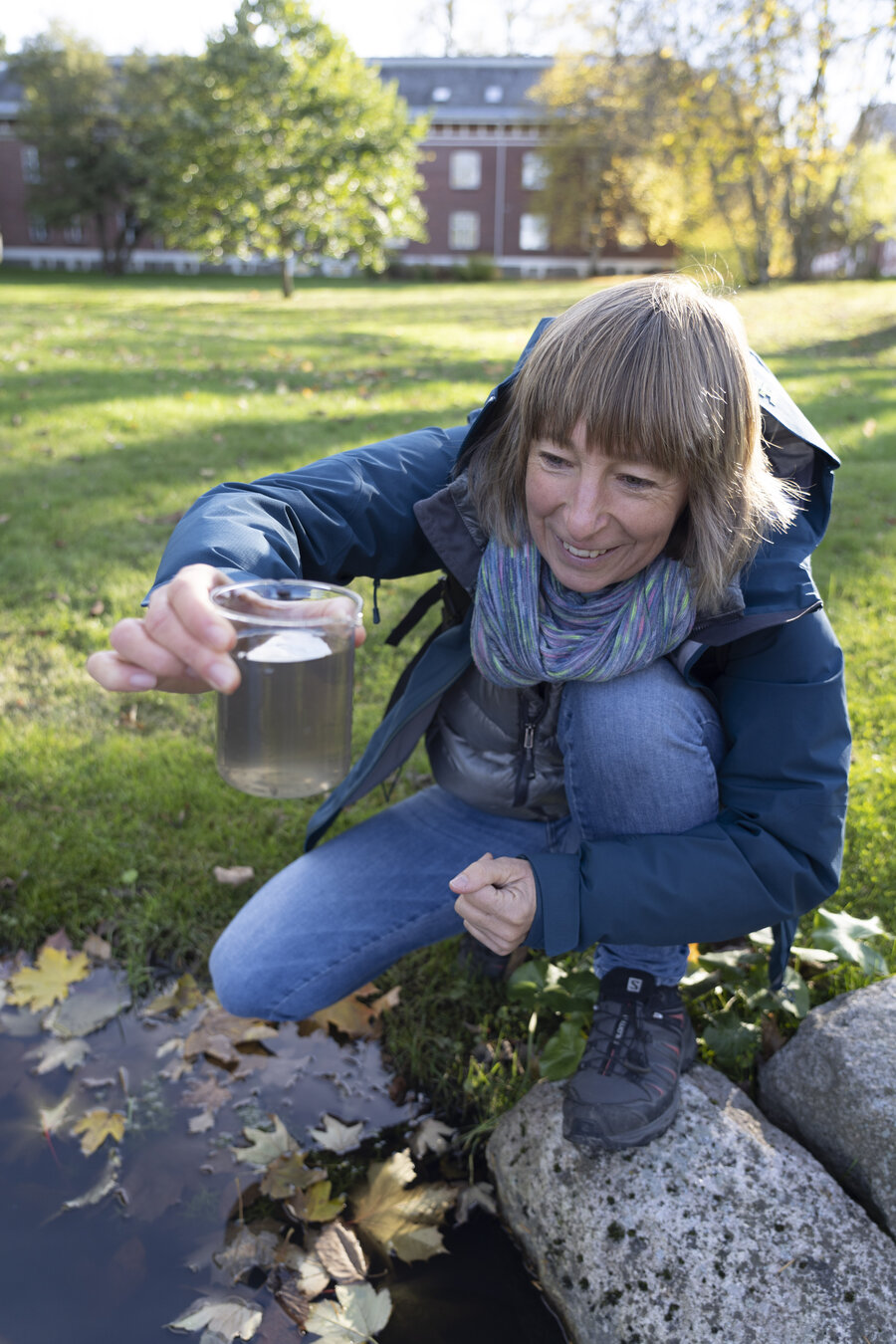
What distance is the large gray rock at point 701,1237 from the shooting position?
166 cm

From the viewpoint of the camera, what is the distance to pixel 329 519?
1828 millimetres

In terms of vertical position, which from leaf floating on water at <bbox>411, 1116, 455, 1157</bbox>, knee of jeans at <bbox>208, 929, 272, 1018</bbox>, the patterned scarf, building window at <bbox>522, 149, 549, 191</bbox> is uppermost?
building window at <bbox>522, 149, 549, 191</bbox>

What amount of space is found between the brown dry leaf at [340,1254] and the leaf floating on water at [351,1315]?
0.10 ft

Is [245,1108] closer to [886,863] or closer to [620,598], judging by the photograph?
[620,598]

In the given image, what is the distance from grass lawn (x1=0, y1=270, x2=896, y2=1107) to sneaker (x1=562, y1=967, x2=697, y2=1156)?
74cm

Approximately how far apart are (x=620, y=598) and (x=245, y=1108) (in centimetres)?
144

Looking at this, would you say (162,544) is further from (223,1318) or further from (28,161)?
(28,161)

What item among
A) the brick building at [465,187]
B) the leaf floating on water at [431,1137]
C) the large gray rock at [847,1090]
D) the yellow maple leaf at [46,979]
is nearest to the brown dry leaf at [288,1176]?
the leaf floating on water at [431,1137]

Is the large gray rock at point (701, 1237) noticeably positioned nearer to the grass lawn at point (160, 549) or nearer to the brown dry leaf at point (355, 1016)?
the brown dry leaf at point (355, 1016)

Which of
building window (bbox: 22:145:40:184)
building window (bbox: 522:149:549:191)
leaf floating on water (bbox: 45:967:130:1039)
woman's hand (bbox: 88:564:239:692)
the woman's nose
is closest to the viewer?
woman's hand (bbox: 88:564:239:692)

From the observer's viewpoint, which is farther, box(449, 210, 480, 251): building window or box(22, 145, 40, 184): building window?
box(449, 210, 480, 251): building window

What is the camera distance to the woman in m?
1.63

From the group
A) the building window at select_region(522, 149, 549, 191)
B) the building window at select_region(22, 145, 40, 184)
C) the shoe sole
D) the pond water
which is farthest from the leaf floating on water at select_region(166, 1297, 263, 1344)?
the building window at select_region(22, 145, 40, 184)

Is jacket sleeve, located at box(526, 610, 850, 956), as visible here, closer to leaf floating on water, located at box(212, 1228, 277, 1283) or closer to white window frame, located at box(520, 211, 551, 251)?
leaf floating on water, located at box(212, 1228, 277, 1283)
